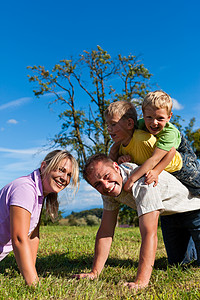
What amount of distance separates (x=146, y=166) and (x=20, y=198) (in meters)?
1.24

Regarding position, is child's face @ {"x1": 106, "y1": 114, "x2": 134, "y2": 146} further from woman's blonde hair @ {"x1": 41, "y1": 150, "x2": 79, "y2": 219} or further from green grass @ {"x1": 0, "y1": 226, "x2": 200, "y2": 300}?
green grass @ {"x1": 0, "y1": 226, "x2": 200, "y2": 300}

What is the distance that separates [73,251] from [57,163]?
224cm

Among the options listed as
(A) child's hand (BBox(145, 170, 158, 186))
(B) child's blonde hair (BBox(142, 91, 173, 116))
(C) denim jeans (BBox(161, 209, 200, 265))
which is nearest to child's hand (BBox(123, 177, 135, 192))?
(A) child's hand (BBox(145, 170, 158, 186))

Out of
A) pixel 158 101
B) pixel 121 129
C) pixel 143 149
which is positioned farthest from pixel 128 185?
pixel 158 101

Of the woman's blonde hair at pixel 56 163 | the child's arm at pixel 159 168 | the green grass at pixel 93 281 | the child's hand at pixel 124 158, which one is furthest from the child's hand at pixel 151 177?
the green grass at pixel 93 281

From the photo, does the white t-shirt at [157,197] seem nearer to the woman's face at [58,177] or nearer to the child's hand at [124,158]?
the child's hand at [124,158]

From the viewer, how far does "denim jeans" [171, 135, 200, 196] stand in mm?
3436

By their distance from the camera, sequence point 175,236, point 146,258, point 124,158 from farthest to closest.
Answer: point 175,236 → point 124,158 → point 146,258

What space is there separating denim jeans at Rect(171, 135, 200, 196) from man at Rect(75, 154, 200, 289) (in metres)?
0.09

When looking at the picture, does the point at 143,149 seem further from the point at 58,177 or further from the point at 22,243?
the point at 22,243

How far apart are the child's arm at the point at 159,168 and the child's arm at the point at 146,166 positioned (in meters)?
0.03

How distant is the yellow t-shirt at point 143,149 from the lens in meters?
3.31

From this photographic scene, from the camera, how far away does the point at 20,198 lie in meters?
2.87

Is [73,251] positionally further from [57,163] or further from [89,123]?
[89,123]
